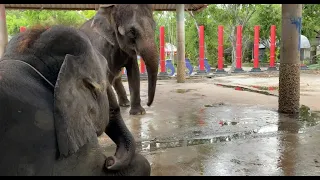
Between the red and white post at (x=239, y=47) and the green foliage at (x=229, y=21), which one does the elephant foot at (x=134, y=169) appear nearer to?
the red and white post at (x=239, y=47)

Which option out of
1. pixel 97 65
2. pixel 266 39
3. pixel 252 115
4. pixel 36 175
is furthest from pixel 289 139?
pixel 266 39

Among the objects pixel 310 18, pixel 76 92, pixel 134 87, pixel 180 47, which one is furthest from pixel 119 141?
pixel 310 18

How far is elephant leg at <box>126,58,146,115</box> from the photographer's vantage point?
5785 mm

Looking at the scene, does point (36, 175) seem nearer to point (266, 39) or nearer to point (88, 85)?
point (88, 85)

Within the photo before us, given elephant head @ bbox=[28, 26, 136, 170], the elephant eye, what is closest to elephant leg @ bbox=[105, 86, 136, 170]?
elephant head @ bbox=[28, 26, 136, 170]

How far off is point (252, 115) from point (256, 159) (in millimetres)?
2375

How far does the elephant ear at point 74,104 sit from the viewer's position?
4.21 ft

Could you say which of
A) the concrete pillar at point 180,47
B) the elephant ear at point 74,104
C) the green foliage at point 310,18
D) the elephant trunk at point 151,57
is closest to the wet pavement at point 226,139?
the elephant trunk at point 151,57

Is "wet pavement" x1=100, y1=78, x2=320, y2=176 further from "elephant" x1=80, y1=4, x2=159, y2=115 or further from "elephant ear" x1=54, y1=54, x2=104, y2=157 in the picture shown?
"elephant ear" x1=54, y1=54, x2=104, y2=157

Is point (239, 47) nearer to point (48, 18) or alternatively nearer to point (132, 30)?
point (132, 30)

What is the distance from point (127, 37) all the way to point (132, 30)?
153 mm

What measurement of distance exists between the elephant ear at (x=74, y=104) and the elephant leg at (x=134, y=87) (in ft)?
14.1

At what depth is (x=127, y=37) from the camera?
5.01 meters

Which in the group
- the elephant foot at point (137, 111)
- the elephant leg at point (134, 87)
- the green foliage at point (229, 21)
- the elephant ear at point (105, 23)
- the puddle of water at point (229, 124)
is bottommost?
the puddle of water at point (229, 124)
